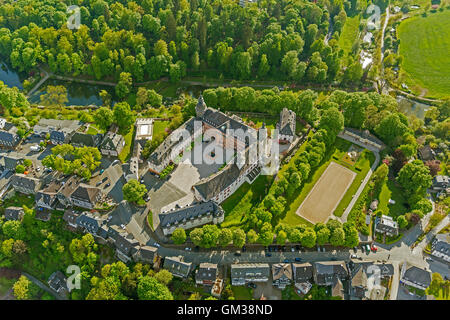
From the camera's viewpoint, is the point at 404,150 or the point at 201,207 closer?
the point at 201,207

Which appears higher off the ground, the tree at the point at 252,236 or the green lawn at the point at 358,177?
the green lawn at the point at 358,177

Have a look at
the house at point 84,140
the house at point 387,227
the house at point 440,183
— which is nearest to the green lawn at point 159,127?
the house at point 84,140

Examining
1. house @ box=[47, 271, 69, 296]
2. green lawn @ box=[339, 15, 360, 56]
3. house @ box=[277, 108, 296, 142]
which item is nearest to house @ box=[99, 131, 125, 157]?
house @ box=[47, 271, 69, 296]

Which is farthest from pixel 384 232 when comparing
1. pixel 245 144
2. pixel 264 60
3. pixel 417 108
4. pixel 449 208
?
pixel 264 60

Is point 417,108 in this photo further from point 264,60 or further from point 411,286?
point 411,286

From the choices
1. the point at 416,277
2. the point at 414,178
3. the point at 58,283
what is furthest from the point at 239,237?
the point at 414,178

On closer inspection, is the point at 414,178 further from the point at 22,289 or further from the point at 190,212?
the point at 22,289

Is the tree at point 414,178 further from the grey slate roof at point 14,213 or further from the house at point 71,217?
the grey slate roof at point 14,213
